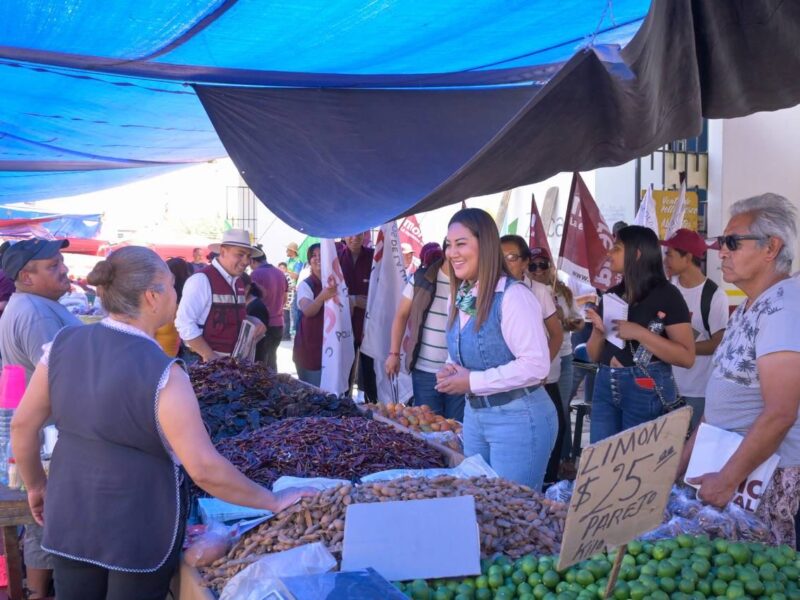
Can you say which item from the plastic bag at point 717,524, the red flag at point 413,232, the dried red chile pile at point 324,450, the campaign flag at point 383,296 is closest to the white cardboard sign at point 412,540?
the plastic bag at point 717,524

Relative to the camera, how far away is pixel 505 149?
2791 millimetres

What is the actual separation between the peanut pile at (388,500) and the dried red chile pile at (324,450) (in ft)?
2.39

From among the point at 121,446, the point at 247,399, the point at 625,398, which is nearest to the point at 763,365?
the point at 625,398

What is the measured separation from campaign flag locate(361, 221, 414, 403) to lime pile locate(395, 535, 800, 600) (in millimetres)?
4342

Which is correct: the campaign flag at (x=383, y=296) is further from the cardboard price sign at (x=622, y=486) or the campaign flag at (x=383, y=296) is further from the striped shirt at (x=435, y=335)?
the cardboard price sign at (x=622, y=486)

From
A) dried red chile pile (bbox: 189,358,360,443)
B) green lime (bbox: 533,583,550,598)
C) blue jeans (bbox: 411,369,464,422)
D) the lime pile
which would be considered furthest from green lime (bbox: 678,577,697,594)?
blue jeans (bbox: 411,369,464,422)

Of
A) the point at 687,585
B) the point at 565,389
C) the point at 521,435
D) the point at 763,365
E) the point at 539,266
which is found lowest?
the point at 565,389

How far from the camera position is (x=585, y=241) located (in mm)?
5734

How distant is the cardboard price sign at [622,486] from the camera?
169 centimetres

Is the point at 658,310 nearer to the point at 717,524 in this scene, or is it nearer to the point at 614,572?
the point at 717,524

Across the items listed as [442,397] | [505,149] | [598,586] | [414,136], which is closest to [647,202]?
[442,397]

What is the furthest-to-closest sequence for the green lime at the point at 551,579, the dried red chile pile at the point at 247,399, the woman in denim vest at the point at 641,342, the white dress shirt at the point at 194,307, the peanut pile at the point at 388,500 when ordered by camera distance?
the white dress shirt at the point at 194,307
the dried red chile pile at the point at 247,399
the woman in denim vest at the point at 641,342
the peanut pile at the point at 388,500
the green lime at the point at 551,579

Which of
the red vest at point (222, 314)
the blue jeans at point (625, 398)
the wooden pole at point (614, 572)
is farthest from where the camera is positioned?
the red vest at point (222, 314)

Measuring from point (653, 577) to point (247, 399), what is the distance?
3.07 meters
